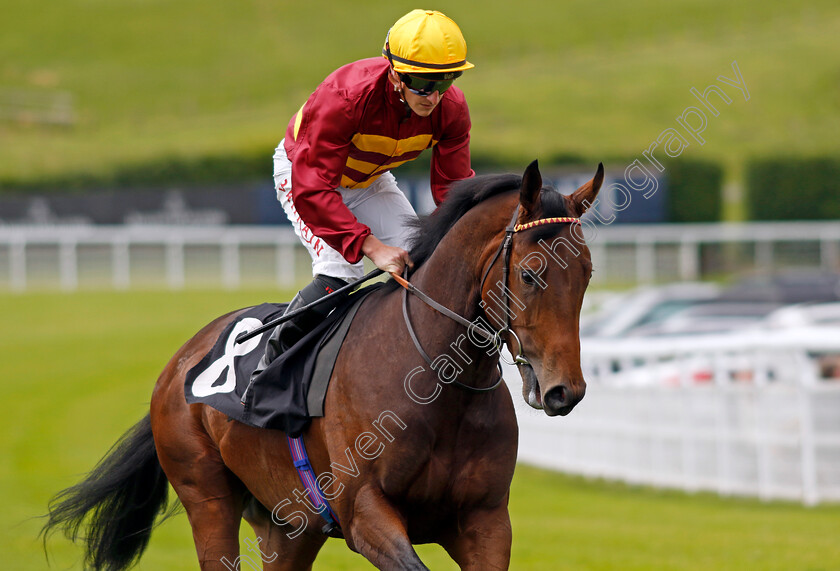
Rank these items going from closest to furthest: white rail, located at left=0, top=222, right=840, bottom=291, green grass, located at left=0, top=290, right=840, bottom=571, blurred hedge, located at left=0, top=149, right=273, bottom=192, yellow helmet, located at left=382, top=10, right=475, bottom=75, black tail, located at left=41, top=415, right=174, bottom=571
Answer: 1. yellow helmet, located at left=382, top=10, right=475, bottom=75
2. black tail, located at left=41, top=415, right=174, bottom=571
3. green grass, located at left=0, top=290, right=840, bottom=571
4. white rail, located at left=0, top=222, right=840, bottom=291
5. blurred hedge, located at left=0, top=149, right=273, bottom=192

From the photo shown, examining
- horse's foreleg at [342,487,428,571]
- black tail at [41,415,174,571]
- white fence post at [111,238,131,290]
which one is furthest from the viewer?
white fence post at [111,238,131,290]

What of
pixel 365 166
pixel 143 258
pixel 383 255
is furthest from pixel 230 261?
pixel 383 255

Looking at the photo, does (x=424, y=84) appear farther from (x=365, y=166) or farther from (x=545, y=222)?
(x=545, y=222)

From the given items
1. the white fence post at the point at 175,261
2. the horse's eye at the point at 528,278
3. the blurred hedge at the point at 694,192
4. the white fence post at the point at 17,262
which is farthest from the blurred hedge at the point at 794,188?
the horse's eye at the point at 528,278

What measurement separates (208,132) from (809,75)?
960 inches

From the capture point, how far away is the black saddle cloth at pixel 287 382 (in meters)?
3.50

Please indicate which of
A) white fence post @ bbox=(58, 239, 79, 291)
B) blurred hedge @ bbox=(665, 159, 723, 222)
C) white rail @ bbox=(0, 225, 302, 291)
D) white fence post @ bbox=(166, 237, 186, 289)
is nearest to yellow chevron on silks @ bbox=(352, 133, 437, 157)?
white rail @ bbox=(0, 225, 302, 291)

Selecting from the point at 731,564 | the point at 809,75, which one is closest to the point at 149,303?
the point at 731,564

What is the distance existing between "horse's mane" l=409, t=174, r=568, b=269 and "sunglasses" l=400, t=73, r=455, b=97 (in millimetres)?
296

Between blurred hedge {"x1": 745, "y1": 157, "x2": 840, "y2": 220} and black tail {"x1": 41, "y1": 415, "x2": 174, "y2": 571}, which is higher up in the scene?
black tail {"x1": 41, "y1": 415, "x2": 174, "y2": 571}

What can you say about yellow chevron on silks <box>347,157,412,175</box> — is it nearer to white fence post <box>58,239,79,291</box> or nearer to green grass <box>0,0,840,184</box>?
white fence post <box>58,239,79,291</box>

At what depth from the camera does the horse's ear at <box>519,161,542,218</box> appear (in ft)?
9.85

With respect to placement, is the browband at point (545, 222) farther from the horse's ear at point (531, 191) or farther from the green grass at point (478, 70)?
the green grass at point (478, 70)

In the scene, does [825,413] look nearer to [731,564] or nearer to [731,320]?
[731,564]
